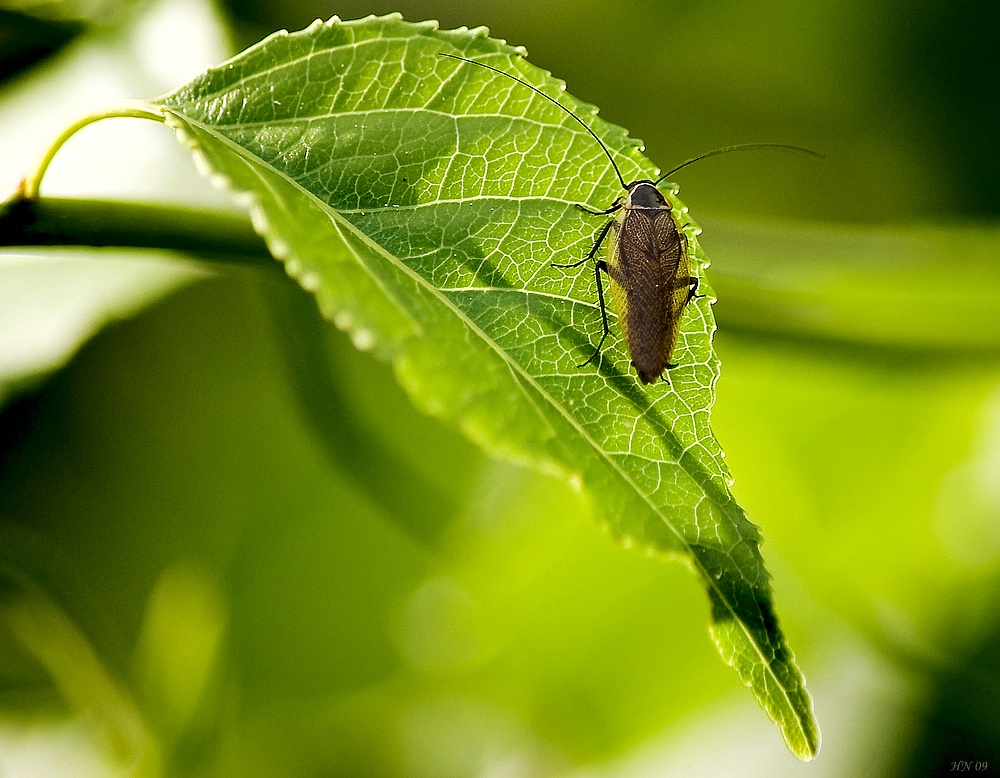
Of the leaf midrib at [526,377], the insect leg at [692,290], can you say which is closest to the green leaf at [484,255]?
the leaf midrib at [526,377]

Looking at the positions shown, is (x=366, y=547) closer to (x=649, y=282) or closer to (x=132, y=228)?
(x=649, y=282)

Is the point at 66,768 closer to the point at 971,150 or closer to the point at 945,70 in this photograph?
the point at 971,150

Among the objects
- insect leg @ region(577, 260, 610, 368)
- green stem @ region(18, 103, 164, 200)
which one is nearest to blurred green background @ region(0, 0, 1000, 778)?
insect leg @ region(577, 260, 610, 368)

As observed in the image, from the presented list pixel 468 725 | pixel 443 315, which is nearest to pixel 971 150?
pixel 468 725

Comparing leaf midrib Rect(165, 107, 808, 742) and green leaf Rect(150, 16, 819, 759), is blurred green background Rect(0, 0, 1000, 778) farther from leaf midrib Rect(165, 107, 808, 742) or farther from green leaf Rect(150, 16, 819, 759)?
leaf midrib Rect(165, 107, 808, 742)

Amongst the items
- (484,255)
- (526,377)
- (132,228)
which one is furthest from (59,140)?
(526,377)

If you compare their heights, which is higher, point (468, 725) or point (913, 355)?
point (913, 355)

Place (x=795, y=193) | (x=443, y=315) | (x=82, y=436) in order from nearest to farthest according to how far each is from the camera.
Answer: (x=443, y=315), (x=82, y=436), (x=795, y=193)
